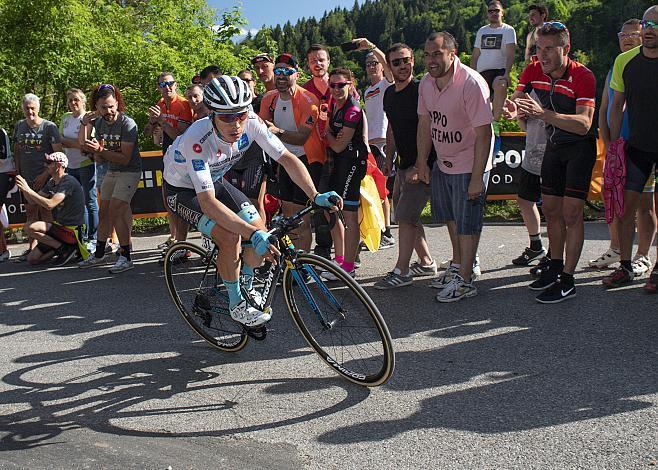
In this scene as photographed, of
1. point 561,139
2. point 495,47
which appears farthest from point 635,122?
point 495,47

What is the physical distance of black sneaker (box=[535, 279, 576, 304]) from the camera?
6.47 meters

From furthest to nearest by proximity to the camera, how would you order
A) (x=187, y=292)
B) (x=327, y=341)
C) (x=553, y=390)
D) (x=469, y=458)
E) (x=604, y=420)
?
(x=187, y=292) → (x=327, y=341) → (x=553, y=390) → (x=604, y=420) → (x=469, y=458)

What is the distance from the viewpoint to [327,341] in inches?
198

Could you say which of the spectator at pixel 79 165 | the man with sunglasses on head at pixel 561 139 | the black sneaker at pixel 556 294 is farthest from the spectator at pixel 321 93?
the spectator at pixel 79 165

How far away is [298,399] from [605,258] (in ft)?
13.8

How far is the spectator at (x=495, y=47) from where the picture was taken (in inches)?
451

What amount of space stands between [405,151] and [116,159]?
138 inches

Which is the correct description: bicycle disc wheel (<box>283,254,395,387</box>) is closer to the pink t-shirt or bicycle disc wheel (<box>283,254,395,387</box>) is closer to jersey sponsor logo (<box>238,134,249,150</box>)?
jersey sponsor logo (<box>238,134,249,150</box>)

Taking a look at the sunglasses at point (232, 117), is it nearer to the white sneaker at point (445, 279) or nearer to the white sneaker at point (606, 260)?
the white sneaker at point (445, 279)

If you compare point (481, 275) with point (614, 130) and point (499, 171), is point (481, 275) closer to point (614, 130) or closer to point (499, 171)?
point (614, 130)

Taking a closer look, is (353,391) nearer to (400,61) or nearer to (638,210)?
(400,61)

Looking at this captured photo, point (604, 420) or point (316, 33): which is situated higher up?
point (316, 33)

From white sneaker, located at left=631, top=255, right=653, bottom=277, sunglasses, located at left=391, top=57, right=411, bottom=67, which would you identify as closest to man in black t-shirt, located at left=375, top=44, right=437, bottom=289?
sunglasses, located at left=391, top=57, right=411, bottom=67

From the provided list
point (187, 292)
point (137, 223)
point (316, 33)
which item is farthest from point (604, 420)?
point (316, 33)
